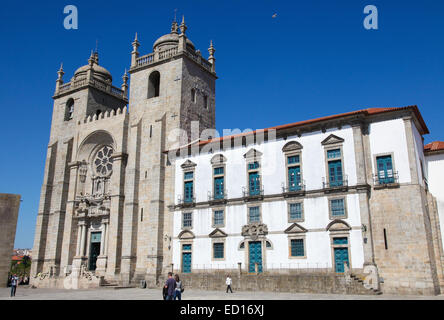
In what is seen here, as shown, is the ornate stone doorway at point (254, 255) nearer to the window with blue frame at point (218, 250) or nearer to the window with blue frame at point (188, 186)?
the window with blue frame at point (218, 250)

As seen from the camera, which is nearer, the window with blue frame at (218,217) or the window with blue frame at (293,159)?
the window with blue frame at (293,159)

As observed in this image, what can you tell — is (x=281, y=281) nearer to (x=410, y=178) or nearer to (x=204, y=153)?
(x=410, y=178)

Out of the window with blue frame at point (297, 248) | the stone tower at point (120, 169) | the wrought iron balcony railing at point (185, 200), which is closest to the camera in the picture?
the window with blue frame at point (297, 248)

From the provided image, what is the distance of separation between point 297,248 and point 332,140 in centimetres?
737

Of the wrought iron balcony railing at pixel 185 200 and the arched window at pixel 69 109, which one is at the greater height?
the arched window at pixel 69 109

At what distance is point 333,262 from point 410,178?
22.0 ft

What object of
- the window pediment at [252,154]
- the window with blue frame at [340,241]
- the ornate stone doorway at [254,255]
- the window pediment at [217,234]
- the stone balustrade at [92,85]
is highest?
the stone balustrade at [92,85]

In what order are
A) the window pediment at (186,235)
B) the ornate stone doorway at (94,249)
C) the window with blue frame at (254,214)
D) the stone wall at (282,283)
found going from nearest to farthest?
the stone wall at (282,283), the window with blue frame at (254,214), the window pediment at (186,235), the ornate stone doorway at (94,249)

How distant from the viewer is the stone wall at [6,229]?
110 ft

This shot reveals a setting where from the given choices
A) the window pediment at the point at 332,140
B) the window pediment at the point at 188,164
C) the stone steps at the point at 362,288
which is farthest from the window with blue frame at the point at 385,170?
the window pediment at the point at 188,164

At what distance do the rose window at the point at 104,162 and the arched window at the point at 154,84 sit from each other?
6813mm

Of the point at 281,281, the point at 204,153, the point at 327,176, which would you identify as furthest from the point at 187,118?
the point at 281,281

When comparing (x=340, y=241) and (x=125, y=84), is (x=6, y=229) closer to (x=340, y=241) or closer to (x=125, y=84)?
(x=125, y=84)

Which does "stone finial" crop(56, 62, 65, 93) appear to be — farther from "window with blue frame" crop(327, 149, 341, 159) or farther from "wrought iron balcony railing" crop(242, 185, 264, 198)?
"window with blue frame" crop(327, 149, 341, 159)
